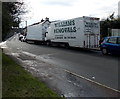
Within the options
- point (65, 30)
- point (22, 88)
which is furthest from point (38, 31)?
point (22, 88)

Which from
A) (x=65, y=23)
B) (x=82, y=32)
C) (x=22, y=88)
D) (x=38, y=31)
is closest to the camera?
(x=22, y=88)

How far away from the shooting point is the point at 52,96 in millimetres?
5938

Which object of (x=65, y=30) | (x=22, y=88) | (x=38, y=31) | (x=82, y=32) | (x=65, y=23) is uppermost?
(x=65, y=23)

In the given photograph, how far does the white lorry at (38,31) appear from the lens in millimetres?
32969

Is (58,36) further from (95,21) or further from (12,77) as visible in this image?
(12,77)

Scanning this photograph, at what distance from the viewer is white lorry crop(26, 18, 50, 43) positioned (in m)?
33.0

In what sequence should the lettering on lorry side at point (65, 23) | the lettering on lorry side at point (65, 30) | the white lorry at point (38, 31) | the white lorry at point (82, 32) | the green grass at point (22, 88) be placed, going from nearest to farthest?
the green grass at point (22, 88)
the white lorry at point (82, 32)
the lettering on lorry side at point (65, 30)
the lettering on lorry side at point (65, 23)
the white lorry at point (38, 31)

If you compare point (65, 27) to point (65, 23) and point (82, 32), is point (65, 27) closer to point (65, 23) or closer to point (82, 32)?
point (65, 23)

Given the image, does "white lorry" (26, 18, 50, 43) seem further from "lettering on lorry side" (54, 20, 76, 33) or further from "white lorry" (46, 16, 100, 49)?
"white lorry" (46, 16, 100, 49)

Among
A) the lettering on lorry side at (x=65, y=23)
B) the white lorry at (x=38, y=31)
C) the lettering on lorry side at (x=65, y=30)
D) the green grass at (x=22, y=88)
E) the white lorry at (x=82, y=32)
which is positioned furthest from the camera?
the white lorry at (x=38, y=31)

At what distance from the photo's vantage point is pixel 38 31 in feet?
114

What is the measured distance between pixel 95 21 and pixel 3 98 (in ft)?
55.8

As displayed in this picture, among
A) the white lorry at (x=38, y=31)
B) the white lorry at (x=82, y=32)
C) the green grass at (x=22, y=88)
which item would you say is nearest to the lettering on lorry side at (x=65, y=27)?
the white lorry at (x=82, y=32)

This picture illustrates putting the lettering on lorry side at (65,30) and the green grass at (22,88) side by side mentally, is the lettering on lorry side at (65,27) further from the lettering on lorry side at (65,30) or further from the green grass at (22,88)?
the green grass at (22,88)
